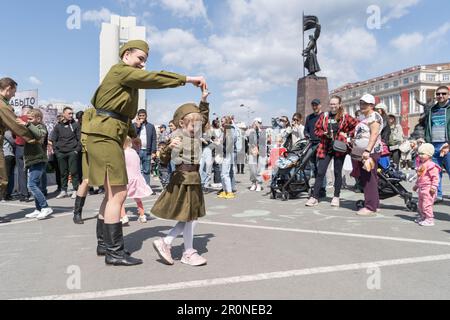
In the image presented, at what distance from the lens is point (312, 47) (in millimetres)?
23781

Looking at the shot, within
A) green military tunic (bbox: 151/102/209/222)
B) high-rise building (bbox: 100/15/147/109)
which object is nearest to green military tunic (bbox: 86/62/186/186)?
green military tunic (bbox: 151/102/209/222)

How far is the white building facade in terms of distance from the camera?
310 feet

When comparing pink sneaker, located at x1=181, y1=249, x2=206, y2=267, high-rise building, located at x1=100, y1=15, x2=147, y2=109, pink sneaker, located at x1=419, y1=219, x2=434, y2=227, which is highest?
high-rise building, located at x1=100, y1=15, x2=147, y2=109

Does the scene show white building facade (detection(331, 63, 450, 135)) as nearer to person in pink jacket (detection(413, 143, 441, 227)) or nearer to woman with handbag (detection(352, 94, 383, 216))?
woman with handbag (detection(352, 94, 383, 216))

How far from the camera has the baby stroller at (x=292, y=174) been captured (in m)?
7.88

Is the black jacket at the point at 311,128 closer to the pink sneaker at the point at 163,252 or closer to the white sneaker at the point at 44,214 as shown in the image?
the pink sneaker at the point at 163,252

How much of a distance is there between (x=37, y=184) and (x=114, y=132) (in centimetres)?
372

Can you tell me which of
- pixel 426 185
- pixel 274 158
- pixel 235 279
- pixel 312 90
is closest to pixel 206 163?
pixel 274 158

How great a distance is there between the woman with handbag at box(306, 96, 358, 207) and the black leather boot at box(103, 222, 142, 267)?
13.8 feet

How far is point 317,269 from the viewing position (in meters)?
3.36

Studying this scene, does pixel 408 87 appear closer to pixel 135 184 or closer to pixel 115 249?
pixel 135 184

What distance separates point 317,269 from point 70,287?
6.73ft
